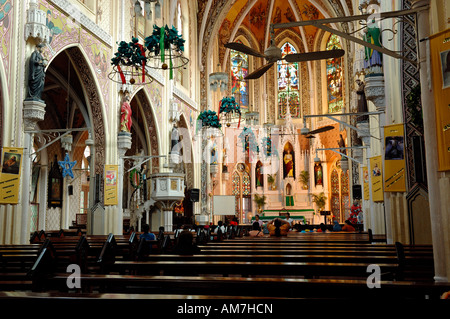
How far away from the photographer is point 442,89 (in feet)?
14.3

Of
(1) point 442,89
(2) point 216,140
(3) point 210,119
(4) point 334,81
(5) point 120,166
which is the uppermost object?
(4) point 334,81

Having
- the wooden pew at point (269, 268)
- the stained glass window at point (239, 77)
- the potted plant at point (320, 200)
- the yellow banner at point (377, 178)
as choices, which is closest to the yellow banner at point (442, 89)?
the wooden pew at point (269, 268)

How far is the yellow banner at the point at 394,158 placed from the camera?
8.22 metres

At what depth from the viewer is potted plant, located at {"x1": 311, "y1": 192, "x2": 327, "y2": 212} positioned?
86.8ft

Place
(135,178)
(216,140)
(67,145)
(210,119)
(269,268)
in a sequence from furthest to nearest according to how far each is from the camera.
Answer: (216,140), (135,178), (210,119), (67,145), (269,268)

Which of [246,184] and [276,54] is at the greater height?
[276,54]

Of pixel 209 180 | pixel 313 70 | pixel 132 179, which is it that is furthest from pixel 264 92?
pixel 132 179

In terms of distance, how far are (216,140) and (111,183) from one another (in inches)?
509

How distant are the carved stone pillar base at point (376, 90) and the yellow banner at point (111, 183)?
7.99 m

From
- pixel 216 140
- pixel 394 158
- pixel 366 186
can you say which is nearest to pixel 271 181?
pixel 216 140

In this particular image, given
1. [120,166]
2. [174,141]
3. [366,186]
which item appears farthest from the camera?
[174,141]

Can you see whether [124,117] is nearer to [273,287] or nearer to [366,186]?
[366,186]

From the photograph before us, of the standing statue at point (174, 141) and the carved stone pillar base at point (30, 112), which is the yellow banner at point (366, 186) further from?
the carved stone pillar base at point (30, 112)
